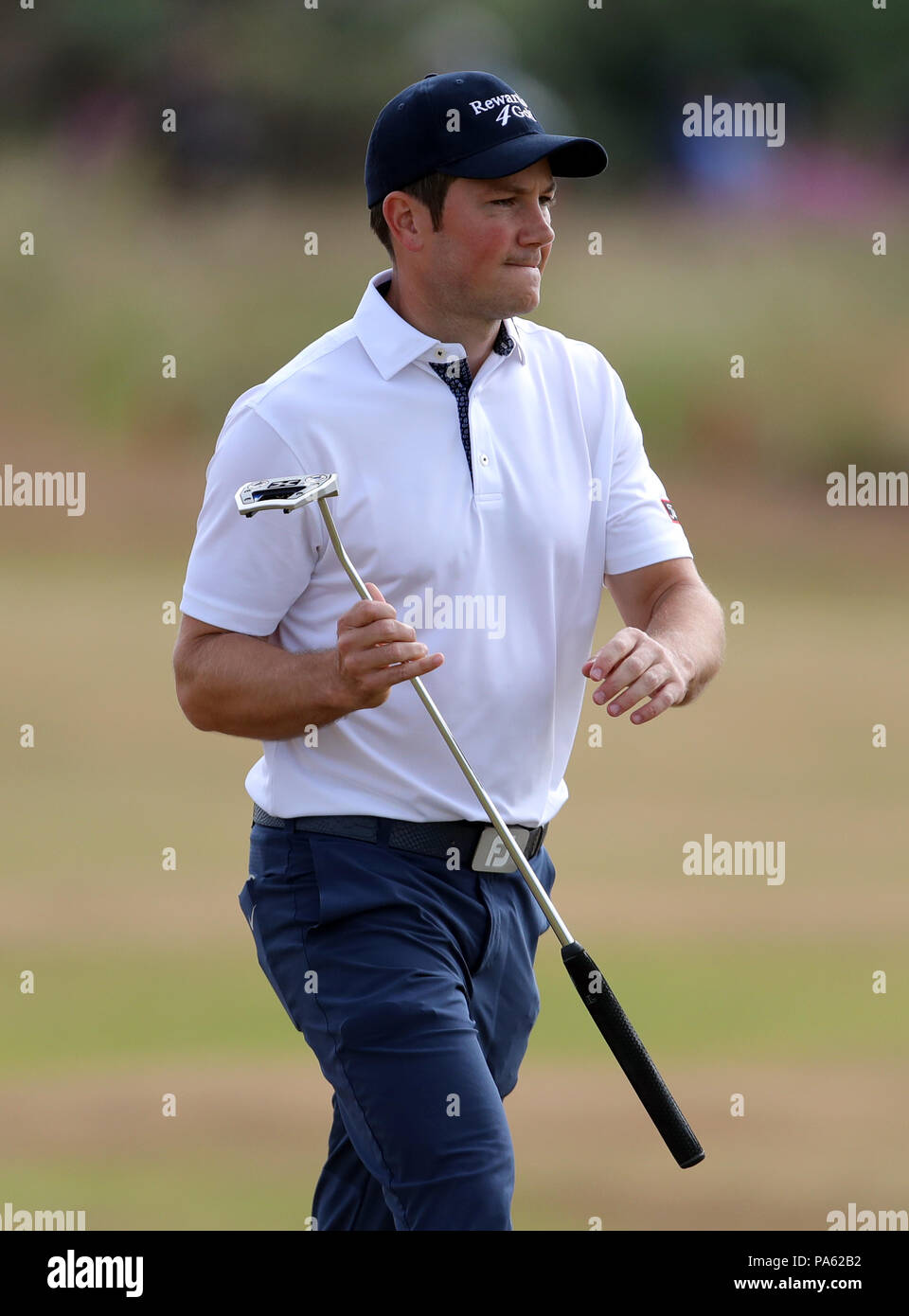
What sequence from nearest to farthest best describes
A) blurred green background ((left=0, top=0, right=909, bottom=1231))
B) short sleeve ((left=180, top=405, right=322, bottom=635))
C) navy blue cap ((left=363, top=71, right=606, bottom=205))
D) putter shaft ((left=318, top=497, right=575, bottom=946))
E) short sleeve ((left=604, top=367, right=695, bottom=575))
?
1. putter shaft ((left=318, top=497, right=575, bottom=946))
2. short sleeve ((left=180, top=405, right=322, bottom=635))
3. navy blue cap ((left=363, top=71, right=606, bottom=205))
4. short sleeve ((left=604, top=367, right=695, bottom=575))
5. blurred green background ((left=0, top=0, right=909, bottom=1231))

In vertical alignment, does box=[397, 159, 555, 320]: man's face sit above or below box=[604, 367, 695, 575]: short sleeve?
above

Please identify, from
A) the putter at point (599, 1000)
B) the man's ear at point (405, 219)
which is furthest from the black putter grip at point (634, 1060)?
the man's ear at point (405, 219)

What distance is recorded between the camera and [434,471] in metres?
3.17

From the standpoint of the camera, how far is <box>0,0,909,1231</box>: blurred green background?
258 inches

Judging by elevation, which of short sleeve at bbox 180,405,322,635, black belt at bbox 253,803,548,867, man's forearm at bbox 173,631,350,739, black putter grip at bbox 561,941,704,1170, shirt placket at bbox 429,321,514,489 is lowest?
black putter grip at bbox 561,941,704,1170

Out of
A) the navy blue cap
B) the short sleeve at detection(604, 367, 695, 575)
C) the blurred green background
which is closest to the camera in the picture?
the navy blue cap

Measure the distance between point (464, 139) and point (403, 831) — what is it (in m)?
1.03

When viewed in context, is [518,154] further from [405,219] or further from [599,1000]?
[599,1000]

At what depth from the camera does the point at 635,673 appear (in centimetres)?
299

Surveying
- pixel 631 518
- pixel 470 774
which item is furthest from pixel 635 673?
pixel 631 518

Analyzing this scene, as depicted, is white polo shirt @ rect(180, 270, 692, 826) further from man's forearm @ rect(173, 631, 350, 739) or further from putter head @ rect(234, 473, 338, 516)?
putter head @ rect(234, 473, 338, 516)

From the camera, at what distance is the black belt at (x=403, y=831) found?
10.2 feet

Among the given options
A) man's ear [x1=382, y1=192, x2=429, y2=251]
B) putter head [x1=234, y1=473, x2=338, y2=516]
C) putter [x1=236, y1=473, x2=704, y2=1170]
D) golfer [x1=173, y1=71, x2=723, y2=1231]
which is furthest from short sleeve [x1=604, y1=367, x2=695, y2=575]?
putter head [x1=234, y1=473, x2=338, y2=516]
